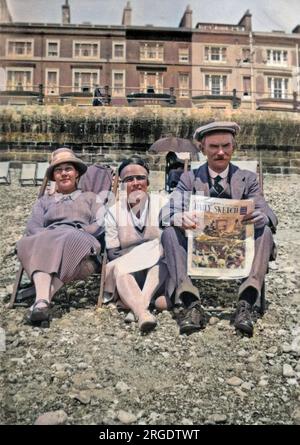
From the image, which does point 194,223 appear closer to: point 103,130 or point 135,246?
point 135,246

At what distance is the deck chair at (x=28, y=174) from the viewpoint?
7257mm

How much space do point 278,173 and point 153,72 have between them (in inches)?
568

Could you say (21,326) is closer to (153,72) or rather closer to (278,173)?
(278,173)

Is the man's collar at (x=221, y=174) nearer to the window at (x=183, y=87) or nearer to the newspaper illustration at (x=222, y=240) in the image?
the newspaper illustration at (x=222, y=240)

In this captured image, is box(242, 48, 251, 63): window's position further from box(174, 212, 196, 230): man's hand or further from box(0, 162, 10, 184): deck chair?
box(174, 212, 196, 230): man's hand

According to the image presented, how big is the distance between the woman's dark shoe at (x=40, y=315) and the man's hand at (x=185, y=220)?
0.83 metres

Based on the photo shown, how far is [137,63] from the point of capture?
18438mm

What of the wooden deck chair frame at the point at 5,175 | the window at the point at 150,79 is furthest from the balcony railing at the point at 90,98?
the window at the point at 150,79

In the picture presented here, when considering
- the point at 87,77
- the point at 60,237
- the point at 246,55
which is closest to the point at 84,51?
the point at 87,77

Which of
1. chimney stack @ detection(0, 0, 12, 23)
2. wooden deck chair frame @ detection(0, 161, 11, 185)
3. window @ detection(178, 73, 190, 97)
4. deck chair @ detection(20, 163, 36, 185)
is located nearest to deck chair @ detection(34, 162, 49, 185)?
deck chair @ detection(20, 163, 36, 185)

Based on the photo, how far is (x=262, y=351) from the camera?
7.34 ft

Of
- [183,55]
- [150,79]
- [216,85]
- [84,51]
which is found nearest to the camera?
[216,85]

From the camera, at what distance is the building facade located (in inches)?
185

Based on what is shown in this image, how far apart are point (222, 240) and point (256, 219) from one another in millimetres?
216
